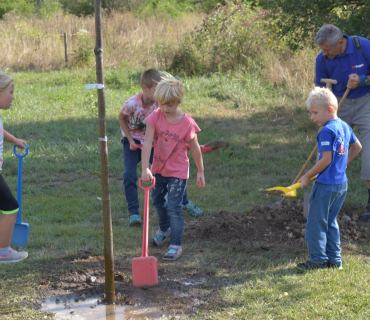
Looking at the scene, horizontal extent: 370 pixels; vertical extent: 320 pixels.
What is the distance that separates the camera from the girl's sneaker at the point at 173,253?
411cm

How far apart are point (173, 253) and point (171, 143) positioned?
995mm

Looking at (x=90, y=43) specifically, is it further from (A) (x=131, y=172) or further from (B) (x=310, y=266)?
(B) (x=310, y=266)

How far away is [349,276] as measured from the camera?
12.1ft

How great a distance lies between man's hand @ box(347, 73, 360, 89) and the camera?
470cm

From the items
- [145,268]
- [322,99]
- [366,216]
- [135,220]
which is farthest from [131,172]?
[366,216]

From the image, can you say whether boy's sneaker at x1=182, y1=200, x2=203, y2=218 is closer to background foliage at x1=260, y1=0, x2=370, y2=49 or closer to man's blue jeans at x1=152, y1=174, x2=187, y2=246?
man's blue jeans at x1=152, y1=174, x2=187, y2=246

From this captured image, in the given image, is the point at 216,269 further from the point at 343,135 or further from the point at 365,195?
the point at 365,195

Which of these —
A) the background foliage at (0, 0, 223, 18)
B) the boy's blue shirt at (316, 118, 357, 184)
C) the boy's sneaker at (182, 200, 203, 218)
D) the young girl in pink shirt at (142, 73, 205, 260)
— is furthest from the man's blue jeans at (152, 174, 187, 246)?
the background foliage at (0, 0, 223, 18)

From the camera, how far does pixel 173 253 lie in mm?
4121

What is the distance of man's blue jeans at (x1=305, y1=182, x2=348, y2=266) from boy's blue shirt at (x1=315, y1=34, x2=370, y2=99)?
1.69 metres

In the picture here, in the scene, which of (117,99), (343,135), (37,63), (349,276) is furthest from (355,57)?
(37,63)

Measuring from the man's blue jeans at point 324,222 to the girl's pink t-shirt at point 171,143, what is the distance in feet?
3.78

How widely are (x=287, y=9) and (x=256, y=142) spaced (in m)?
2.50

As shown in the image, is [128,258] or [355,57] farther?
[355,57]
